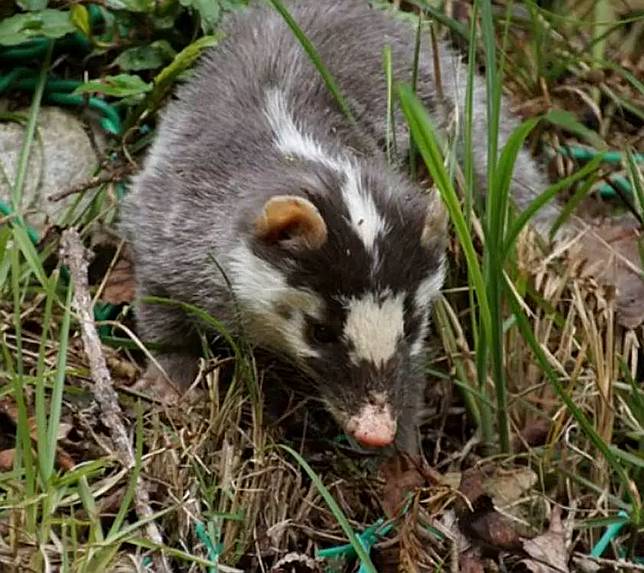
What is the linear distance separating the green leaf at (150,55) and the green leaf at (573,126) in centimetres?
123

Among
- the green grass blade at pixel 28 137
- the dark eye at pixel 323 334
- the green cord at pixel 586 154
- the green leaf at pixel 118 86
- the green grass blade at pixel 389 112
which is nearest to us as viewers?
the dark eye at pixel 323 334

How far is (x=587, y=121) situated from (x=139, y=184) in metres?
1.72

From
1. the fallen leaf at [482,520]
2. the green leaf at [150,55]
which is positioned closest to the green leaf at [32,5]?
the green leaf at [150,55]

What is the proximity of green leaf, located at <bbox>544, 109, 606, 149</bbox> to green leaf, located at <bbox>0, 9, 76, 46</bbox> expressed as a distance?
1.56m

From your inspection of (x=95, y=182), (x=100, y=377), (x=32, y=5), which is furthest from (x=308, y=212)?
(x=32, y=5)

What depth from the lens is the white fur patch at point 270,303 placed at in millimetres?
3459

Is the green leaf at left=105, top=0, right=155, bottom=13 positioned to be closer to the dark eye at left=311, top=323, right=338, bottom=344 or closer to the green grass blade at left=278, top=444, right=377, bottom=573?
the dark eye at left=311, top=323, right=338, bottom=344

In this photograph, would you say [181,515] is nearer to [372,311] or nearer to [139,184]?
[372,311]

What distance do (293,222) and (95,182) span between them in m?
1.09

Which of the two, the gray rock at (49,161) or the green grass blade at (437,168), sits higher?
the green grass blade at (437,168)

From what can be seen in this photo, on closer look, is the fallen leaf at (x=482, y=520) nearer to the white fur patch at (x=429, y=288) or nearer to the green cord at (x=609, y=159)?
the white fur patch at (x=429, y=288)

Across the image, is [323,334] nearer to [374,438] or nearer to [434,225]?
[374,438]

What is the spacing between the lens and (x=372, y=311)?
3.36 meters

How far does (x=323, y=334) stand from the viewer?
11.3ft
